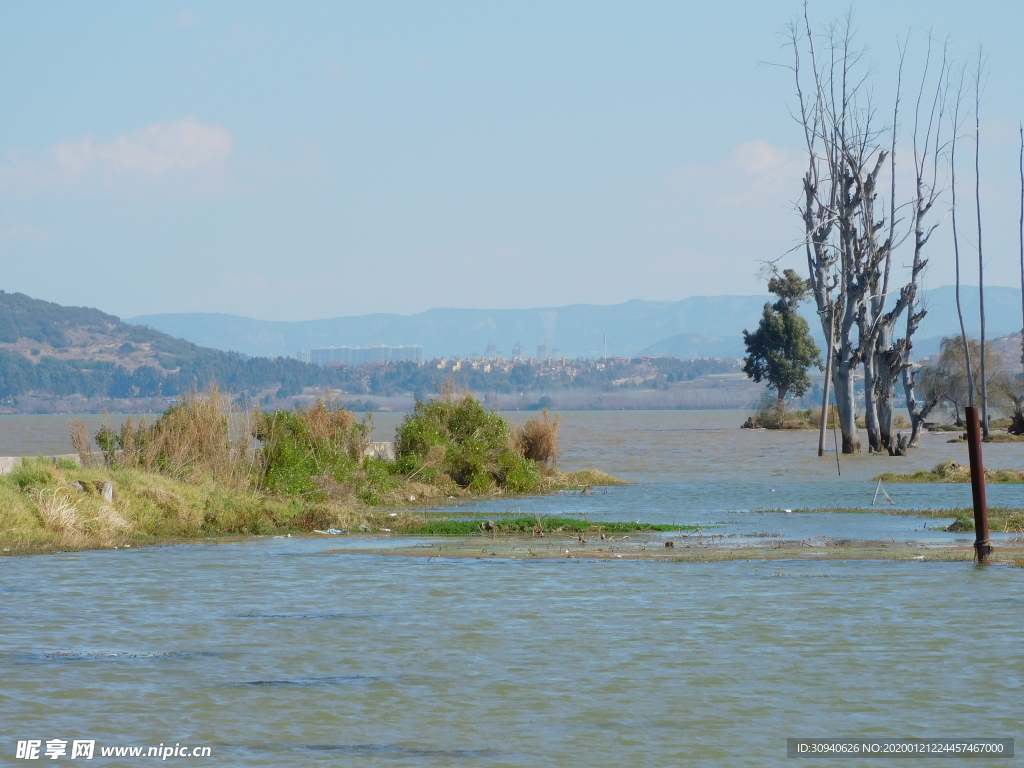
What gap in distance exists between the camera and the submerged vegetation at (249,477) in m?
19.6

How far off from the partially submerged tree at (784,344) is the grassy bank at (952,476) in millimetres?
53240

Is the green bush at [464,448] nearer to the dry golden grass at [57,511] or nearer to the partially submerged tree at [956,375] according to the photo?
the dry golden grass at [57,511]

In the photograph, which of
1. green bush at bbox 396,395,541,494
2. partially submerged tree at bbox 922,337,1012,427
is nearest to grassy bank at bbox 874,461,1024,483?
green bush at bbox 396,395,541,494

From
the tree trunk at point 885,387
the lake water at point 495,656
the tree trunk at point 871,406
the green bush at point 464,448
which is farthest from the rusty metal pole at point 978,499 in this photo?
Answer: the tree trunk at point 885,387

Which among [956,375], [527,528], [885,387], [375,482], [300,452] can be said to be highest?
[956,375]

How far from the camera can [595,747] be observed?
8648mm

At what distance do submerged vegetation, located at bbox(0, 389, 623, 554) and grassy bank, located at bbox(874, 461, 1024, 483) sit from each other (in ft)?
27.6

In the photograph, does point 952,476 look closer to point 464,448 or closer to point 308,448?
point 464,448

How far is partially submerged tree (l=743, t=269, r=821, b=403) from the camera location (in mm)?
89312

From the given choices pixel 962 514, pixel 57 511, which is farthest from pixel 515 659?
pixel 962 514

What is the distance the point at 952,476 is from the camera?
3406cm

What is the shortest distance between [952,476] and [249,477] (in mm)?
18904

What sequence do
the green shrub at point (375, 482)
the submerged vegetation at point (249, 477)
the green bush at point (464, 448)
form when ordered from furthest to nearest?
the green bush at point (464, 448)
the green shrub at point (375, 482)
the submerged vegetation at point (249, 477)

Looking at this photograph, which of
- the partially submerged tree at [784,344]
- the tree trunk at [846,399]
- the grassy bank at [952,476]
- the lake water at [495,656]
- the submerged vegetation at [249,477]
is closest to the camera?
the lake water at [495,656]
